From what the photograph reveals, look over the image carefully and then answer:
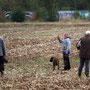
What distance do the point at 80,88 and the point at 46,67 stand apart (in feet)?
19.0

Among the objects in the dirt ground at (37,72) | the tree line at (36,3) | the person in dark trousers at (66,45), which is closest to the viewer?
the dirt ground at (37,72)

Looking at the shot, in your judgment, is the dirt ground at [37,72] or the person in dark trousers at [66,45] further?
the person in dark trousers at [66,45]

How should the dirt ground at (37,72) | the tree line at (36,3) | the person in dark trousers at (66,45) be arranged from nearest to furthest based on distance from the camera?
the dirt ground at (37,72), the person in dark trousers at (66,45), the tree line at (36,3)

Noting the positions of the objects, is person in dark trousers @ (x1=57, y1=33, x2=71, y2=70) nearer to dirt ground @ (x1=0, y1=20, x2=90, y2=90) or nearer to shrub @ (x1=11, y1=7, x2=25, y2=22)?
dirt ground @ (x1=0, y1=20, x2=90, y2=90)

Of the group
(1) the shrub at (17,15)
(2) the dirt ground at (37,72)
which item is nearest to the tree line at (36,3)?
(1) the shrub at (17,15)

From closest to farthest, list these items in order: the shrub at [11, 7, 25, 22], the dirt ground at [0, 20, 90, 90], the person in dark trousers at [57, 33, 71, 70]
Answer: the dirt ground at [0, 20, 90, 90] < the person in dark trousers at [57, 33, 71, 70] < the shrub at [11, 7, 25, 22]

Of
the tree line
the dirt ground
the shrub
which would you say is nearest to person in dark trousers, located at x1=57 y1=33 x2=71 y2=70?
the dirt ground

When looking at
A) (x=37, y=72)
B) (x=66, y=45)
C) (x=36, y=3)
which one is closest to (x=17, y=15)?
(x=36, y=3)

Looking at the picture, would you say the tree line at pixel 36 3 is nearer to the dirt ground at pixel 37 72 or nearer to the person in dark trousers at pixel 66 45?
the dirt ground at pixel 37 72

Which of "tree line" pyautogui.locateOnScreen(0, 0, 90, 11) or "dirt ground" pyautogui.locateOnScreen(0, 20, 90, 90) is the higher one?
"tree line" pyautogui.locateOnScreen(0, 0, 90, 11)

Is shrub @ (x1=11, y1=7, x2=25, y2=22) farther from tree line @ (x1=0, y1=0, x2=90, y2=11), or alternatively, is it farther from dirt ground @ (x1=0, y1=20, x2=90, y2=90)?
dirt ground @ (x1=0, y1=20, x2=90, y2=90)

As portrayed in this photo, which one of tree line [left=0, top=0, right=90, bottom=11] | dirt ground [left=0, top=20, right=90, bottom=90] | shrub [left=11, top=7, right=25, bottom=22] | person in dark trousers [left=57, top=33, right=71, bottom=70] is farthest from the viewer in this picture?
tree line [left=0, top=0, right=90, bottom=11]

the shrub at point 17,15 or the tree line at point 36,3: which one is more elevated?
the tree line at point 36,3

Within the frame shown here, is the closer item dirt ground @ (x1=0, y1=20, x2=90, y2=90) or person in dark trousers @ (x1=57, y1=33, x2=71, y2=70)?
dirt ground @ (x1=0, y1=20, x2=90, y2=90)
